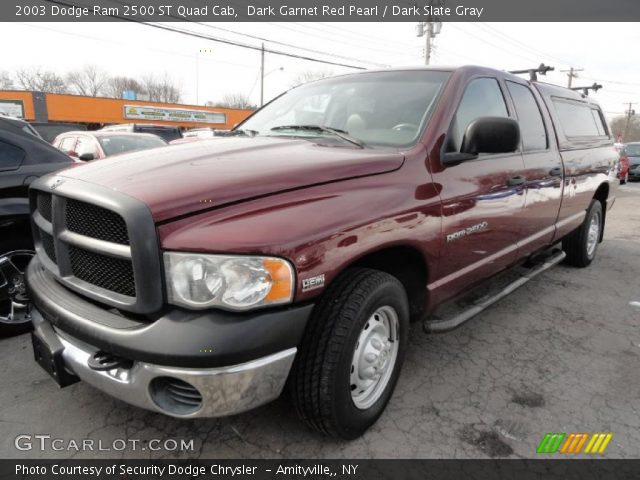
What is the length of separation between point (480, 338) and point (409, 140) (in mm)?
1778

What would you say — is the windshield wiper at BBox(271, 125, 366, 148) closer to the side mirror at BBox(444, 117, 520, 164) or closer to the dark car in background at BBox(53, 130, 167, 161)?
the side mirror at BBox(444, 117, 520, 164)

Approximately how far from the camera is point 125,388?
5.77 feet

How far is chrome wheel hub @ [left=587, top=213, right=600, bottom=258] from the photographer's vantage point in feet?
17.4

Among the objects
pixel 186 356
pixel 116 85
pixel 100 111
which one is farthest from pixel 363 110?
pixel 116 85

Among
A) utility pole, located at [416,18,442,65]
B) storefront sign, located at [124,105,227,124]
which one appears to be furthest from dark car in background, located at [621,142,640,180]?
storefront sign, located at [124,105,227,124]

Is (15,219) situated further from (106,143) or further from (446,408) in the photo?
(106,143)

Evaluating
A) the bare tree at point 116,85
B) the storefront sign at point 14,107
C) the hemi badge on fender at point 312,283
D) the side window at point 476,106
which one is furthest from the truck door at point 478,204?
the bare tree at point 116,85

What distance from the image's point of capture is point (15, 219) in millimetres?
3162

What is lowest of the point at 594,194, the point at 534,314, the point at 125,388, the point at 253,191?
the point at 534,314

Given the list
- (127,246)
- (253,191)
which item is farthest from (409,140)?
(127,246)

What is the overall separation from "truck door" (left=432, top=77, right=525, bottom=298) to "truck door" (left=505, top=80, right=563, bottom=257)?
161 mm

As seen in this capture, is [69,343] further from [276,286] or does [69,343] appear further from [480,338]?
[480,338]

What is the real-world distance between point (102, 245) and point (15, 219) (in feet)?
6.23

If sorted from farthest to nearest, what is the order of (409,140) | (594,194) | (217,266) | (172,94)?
1. (172,94)
2. (594,194)
3. (409,140)
4. (217,266)
